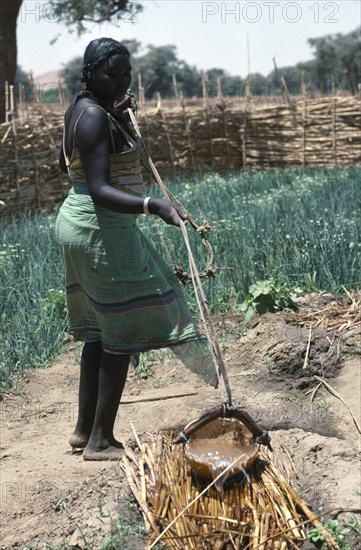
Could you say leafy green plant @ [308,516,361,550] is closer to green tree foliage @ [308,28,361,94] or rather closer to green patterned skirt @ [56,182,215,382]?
green patterned skirt @ [56,182,215,382]

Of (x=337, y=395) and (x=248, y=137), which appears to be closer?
(x=337, y=395)

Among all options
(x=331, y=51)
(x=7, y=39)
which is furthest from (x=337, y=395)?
(x=331, y=51)

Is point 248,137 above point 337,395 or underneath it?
above

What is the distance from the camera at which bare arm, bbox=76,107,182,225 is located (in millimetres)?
2871

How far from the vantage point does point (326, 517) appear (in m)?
2.80

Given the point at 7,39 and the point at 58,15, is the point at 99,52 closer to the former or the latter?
the point at 7,39

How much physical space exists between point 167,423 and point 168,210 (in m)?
1.28

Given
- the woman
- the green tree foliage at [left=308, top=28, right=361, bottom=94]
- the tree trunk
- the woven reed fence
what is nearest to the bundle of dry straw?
the woman

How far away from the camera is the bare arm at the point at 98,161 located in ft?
9.42

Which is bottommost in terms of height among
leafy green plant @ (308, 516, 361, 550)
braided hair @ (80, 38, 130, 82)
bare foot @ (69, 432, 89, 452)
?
leafy green plant @ (308, 516, 361, 550)

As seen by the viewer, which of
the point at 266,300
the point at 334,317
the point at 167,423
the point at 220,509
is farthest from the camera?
the point at 266,300

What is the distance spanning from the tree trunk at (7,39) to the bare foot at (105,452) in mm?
9043

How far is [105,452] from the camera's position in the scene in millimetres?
3191

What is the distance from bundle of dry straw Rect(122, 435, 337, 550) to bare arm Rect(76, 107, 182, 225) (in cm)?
94
